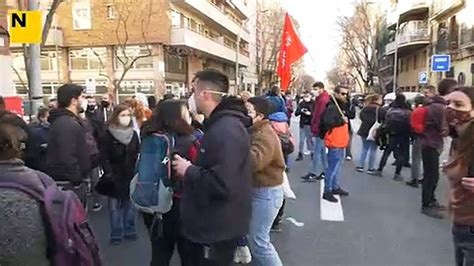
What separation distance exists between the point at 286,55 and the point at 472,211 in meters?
8.45

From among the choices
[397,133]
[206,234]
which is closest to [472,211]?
[206,234]

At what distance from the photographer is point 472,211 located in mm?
3023

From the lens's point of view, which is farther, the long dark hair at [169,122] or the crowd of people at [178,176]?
the long dark hair at [169,122]

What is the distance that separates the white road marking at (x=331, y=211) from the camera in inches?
262

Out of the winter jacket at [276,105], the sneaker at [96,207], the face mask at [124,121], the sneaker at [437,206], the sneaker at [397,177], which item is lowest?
the sneaker at [96,207]

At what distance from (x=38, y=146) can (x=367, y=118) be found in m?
7.58

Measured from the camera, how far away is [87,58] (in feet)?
110

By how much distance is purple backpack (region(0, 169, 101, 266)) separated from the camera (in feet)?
6.86

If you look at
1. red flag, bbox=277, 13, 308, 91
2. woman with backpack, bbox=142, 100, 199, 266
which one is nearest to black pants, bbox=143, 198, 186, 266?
woman with backpack, bbox=142, 100, 199, 266

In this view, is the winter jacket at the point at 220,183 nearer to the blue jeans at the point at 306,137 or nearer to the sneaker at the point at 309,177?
the sneaker at the point at 309,177

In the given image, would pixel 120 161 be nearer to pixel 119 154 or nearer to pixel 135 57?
pixel 119 154

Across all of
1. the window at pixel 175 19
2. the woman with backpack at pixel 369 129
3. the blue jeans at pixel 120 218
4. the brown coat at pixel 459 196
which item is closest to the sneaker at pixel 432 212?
the woman with backpack at pixel 369 129

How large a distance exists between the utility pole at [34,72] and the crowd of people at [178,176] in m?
2.02

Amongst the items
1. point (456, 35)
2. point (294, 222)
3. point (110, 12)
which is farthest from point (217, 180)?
point (456, 35)
